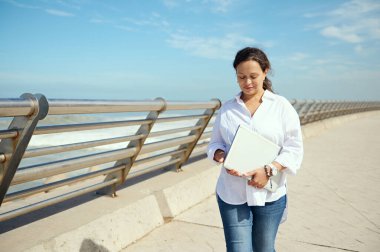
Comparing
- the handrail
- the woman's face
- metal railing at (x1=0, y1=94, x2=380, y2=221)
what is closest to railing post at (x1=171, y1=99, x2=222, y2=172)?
metal railing at (x1=0, y1=94, x2=380, y2=221)

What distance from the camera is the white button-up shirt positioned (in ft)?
8.66

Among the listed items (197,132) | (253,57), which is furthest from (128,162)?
(253,57)

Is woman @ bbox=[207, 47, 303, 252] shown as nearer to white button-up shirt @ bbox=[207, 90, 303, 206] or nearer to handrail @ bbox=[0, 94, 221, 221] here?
white button-up shirt @ bbox=[207, 90, 303, 206]

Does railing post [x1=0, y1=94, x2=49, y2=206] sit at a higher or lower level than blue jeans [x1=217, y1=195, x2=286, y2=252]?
higher

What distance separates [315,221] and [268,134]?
278cm

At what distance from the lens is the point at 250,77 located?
8.80 ft

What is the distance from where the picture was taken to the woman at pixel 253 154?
2.60 meters

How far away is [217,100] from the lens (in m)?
6.52

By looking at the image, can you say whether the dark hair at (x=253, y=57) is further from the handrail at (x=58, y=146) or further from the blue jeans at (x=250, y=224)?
the handrail at (x=58, y=146)

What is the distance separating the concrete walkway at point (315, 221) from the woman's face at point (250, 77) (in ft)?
6.45

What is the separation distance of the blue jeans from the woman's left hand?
0.52 ft

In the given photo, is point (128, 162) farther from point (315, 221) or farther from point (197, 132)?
point (315, 221)

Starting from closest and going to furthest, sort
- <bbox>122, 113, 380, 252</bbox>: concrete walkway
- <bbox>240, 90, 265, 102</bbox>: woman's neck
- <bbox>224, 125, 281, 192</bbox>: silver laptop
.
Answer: <bbox>224, 125, 281, 192</bbox>: silver laptop → <bbox>240, 90, 265, 102</bbox>: woman's neck → <bbox>122, 113, 380, 252</bbox>: concrete walkway

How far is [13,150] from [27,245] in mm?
707
